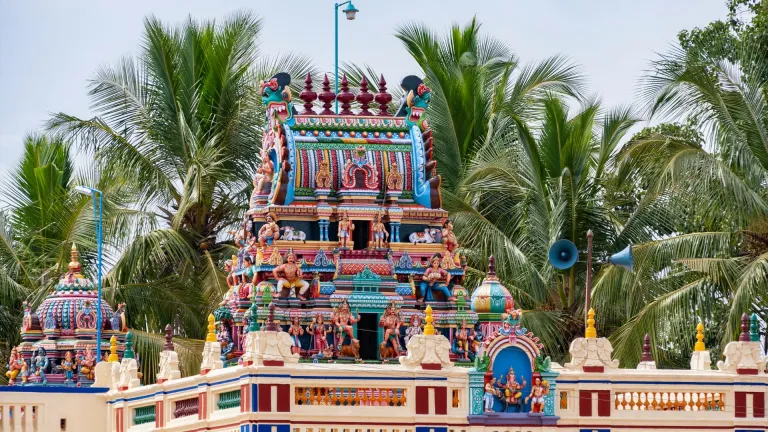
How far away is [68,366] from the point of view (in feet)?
162

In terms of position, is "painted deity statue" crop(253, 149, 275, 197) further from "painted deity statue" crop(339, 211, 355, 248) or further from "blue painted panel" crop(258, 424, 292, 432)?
"blue painted panel" crop(258, 424, 292, 432)

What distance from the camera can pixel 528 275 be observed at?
54281 mm

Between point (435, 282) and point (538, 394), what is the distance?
450 cm

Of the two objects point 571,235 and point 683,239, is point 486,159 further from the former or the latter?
point 683,239

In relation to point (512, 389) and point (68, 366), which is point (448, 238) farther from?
point (68, 366)

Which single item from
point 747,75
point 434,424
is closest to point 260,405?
point 434,424

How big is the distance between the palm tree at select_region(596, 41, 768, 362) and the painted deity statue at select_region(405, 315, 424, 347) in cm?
760

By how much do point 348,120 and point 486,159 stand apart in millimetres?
11456

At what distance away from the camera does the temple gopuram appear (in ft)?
133

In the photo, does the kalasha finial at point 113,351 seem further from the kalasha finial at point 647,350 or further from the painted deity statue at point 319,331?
the kalasha finial at point 647,350

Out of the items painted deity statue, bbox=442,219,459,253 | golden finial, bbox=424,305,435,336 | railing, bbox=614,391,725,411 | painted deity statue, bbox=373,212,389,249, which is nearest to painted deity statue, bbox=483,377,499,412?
golden finial, bbox=424,305,435,336

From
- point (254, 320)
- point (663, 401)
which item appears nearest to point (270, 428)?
point (254, 320)

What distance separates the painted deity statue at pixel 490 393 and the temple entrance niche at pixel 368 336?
3803 mm

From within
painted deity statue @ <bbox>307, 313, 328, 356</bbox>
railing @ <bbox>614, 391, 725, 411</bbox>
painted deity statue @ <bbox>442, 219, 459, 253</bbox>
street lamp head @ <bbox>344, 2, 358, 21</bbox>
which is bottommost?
railing @ <bbox>614, 391, 725, 411</bbox>
